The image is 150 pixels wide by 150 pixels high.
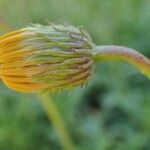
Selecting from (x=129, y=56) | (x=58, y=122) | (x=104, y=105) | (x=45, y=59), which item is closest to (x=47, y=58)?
(x=45, y=59)

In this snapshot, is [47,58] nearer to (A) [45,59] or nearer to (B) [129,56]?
(A) [45,59]

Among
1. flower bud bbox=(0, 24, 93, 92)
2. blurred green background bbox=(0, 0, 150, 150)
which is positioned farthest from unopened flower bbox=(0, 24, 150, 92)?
blurred green background bbox=(0, 0, 150, 150)

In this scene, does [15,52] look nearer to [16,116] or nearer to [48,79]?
[48,79]

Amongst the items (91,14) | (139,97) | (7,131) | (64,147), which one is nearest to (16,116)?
(7,131)

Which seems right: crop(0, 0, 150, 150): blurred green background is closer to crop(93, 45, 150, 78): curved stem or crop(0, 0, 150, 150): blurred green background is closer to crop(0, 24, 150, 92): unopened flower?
crop(0, 24, 150, 92): unopened flower

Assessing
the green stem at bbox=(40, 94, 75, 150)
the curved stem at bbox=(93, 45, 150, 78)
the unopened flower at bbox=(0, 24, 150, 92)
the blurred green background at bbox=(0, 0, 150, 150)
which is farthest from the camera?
the blurred green background at bbox=(0, 0, 150, 150)

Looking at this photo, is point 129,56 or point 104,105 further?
point 104,105

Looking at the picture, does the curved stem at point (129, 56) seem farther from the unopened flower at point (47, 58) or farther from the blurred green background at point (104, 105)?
the blurred green background at point (104, 105)
